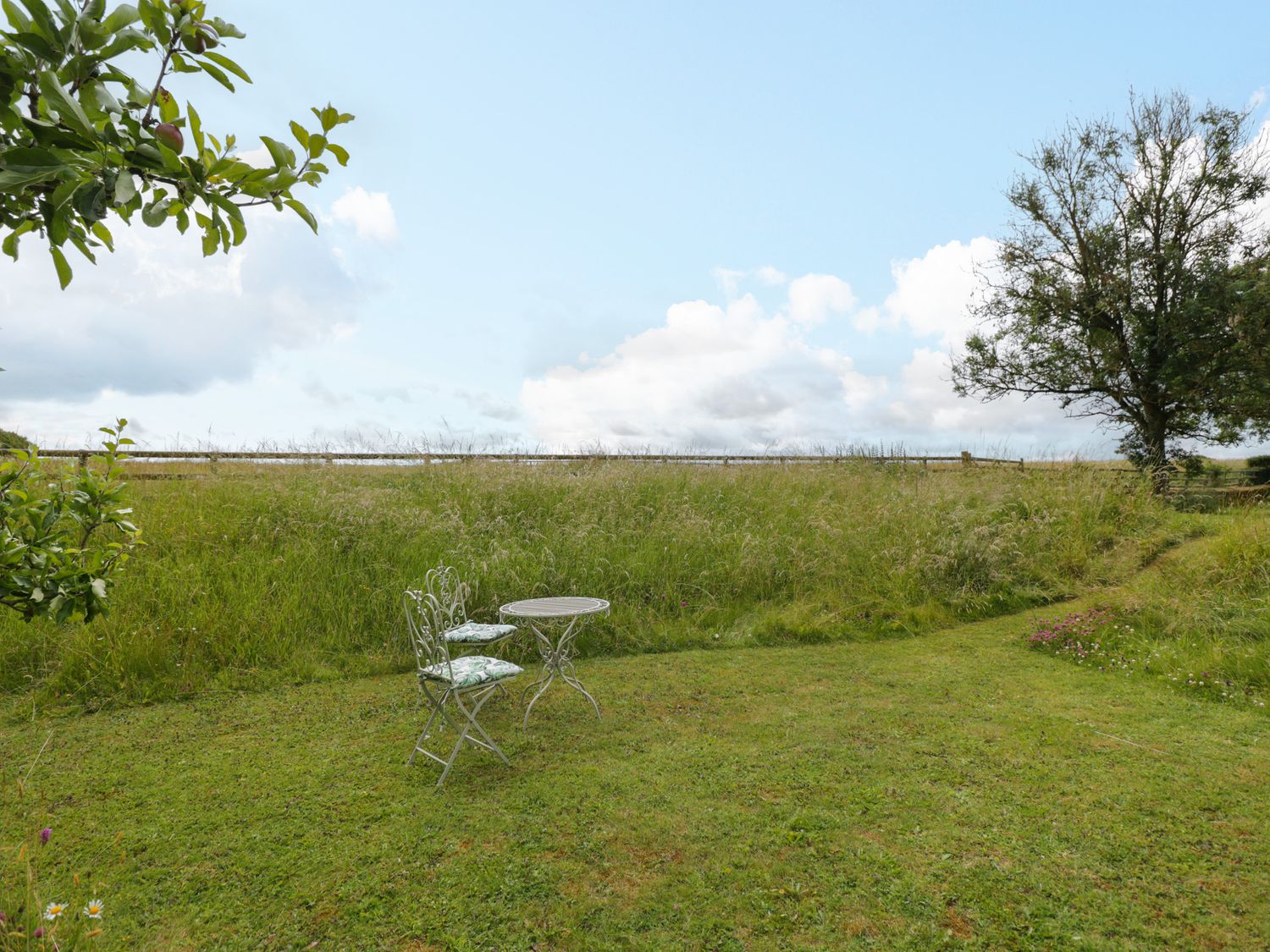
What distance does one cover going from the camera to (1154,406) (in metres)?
13.8

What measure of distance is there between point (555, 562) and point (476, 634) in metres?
2.05

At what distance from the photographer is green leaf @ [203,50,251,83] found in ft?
4.16

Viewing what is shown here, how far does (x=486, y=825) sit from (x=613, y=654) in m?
2.56

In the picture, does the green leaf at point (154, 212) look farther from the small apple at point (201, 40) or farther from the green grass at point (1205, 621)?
the green grass at point (1205, 621)

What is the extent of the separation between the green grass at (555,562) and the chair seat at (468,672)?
1.77 meters

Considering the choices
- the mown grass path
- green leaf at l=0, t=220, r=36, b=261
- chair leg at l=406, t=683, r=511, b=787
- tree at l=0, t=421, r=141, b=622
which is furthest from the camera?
chair leg at l=406, t=683, r=511, b=787

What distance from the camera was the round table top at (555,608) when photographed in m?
3.94

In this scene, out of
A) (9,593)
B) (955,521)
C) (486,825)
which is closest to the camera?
(9,593)

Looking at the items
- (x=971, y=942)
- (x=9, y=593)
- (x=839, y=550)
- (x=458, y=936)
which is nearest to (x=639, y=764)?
(x=458, y=936)

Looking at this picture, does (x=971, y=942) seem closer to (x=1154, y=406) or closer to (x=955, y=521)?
(x=955, y=521)

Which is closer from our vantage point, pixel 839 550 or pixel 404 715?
pixel 404 715

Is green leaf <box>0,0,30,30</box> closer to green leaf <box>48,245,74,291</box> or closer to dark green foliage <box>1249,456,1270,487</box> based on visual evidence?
green leaf <box>48,245,74,291</box>

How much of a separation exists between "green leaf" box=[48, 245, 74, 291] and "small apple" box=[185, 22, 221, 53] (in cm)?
48

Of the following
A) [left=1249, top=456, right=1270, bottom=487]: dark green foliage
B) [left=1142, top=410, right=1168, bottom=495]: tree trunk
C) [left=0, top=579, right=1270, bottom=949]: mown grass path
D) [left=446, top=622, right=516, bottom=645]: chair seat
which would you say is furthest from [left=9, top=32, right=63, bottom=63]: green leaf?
[left=1249, top=456, right=1270, bottom=487]: dark green foliage
